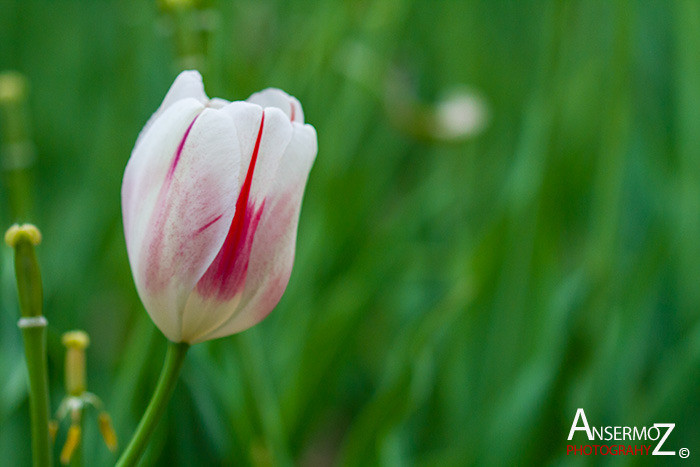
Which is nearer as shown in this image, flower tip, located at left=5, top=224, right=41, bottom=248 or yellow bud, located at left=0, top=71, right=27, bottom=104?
flower tip, located at left=5, top=224, right=41, bottom=248

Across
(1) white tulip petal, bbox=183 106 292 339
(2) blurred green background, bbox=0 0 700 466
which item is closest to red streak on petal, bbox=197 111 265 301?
(1) white tulip petal, bbox=183 106 292 339

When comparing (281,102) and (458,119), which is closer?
(281,102)

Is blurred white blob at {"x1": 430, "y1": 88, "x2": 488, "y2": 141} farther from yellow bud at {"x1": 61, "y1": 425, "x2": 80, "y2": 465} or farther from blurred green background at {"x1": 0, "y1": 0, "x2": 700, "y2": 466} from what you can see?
yellow bud at {"x1": 61, "y1": 425, "x2": 80, "y2": 465}

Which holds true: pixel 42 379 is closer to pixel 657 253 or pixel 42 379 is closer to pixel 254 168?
pixel 254 168

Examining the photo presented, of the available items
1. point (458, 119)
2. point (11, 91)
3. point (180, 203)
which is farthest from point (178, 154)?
point (458, 119)

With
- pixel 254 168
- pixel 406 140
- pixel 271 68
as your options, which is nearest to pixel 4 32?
pixel 271 68

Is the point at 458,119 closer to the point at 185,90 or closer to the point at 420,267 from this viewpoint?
the point at 420,267
